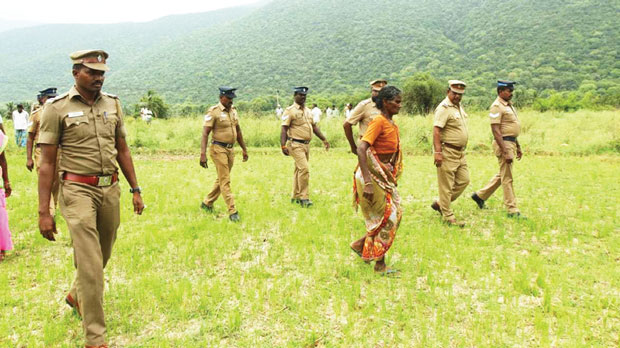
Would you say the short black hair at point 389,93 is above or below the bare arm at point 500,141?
above

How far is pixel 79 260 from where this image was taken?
3.36 meters

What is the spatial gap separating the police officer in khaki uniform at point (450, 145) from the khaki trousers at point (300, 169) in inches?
97.0

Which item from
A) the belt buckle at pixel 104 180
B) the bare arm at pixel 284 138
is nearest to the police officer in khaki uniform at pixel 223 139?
the bare arm at pixel 284 138

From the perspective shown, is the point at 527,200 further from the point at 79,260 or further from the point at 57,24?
the point at 57,24

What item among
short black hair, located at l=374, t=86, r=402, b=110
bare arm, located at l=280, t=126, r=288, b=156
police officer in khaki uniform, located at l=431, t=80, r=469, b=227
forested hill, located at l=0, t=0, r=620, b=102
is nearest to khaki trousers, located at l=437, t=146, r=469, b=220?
police officer in khaki uniform, located at l=431, t=80, r=469, b=227

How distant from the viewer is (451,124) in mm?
6617

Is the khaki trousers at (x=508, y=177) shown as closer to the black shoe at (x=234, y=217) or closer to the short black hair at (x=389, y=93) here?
the short black hair at (x=389, y=93)

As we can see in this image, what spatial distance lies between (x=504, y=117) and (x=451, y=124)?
110 cm

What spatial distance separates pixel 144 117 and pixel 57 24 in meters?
160

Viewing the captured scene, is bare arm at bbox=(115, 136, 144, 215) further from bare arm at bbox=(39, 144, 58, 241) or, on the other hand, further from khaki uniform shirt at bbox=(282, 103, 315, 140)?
khaki uniform shirt at bbox=(282, 103, 315, 140)

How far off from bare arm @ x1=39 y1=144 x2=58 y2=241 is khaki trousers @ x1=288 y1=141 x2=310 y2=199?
4962 mm

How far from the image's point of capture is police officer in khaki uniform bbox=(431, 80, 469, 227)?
655cm

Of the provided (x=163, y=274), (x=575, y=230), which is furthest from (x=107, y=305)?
(x=575, y=230)

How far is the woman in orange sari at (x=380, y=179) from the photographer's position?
4656 mm
